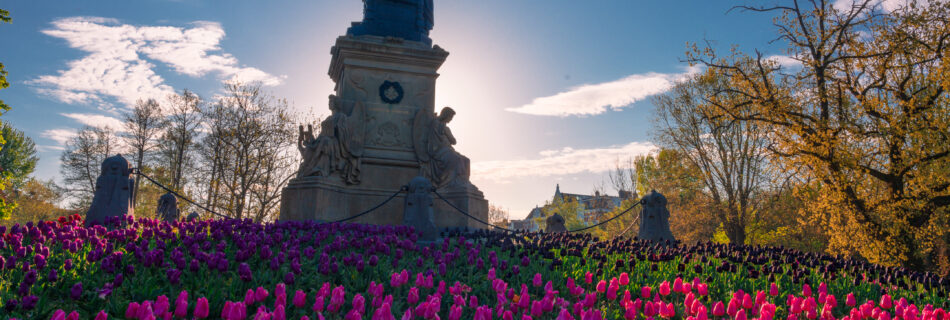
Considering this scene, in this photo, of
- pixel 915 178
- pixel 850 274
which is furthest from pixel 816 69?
pixel 850 274

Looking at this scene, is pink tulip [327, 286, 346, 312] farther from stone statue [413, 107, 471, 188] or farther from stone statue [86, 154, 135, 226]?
stone statue [413, 107, 471, 188]

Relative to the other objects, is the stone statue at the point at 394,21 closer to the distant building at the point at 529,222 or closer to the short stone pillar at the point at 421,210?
the short stone pillar at the point at 421,210

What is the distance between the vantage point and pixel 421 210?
32.0ft

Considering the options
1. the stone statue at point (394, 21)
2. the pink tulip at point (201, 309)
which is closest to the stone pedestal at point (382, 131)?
the stone statue at point (394, 21)

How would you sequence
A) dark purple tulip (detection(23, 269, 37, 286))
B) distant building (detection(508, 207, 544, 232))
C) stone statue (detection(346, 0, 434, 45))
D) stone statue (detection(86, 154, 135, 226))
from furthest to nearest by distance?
distant building (detection(508, 207, 544, 232)), stone statue (detection(346, 0, 434, 45)), stone statue (detection(86, 154, 135, 226)), dark purple tulip (detection(23, 269, 37, 286))

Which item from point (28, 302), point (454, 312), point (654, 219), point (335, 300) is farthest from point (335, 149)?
point (454, 312)

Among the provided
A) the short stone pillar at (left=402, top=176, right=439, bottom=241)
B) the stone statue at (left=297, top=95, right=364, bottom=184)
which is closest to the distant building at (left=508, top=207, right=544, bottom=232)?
the stone statue at (left=297, top=95, right=364, bottom=184)

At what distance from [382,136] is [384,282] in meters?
9.58

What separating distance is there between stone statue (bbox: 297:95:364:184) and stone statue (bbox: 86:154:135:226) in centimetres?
443

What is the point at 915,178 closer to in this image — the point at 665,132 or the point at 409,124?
the point at 409,124

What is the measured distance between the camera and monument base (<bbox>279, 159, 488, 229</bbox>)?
13.0 m

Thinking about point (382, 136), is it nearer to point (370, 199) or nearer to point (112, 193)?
point (370, 199)

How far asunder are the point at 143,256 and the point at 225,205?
28548 millimetres

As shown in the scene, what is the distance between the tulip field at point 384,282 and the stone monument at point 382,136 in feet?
15.1
